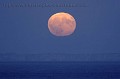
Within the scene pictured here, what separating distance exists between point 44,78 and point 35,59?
3754 centimetres

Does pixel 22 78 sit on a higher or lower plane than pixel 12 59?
lower

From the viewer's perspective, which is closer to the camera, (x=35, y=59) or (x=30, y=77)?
(x=30, y=77)

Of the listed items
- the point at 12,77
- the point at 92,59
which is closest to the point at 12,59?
the point at 92,59

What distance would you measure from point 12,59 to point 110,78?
39015 mm

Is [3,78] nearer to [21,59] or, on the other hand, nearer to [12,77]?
[12,77]

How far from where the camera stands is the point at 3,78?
2850 cm

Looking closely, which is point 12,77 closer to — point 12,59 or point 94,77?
point 94,77

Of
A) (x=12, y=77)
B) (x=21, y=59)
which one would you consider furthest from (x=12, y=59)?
(x=12, y=77)

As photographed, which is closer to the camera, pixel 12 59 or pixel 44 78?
pixel 44 78

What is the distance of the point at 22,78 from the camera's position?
29.1 meters

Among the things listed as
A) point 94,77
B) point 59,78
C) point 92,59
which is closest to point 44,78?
point 59,78

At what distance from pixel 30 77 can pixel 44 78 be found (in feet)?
4.19

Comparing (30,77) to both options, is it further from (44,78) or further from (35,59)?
(35,59)

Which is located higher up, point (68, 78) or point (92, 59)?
point (92, 59)
